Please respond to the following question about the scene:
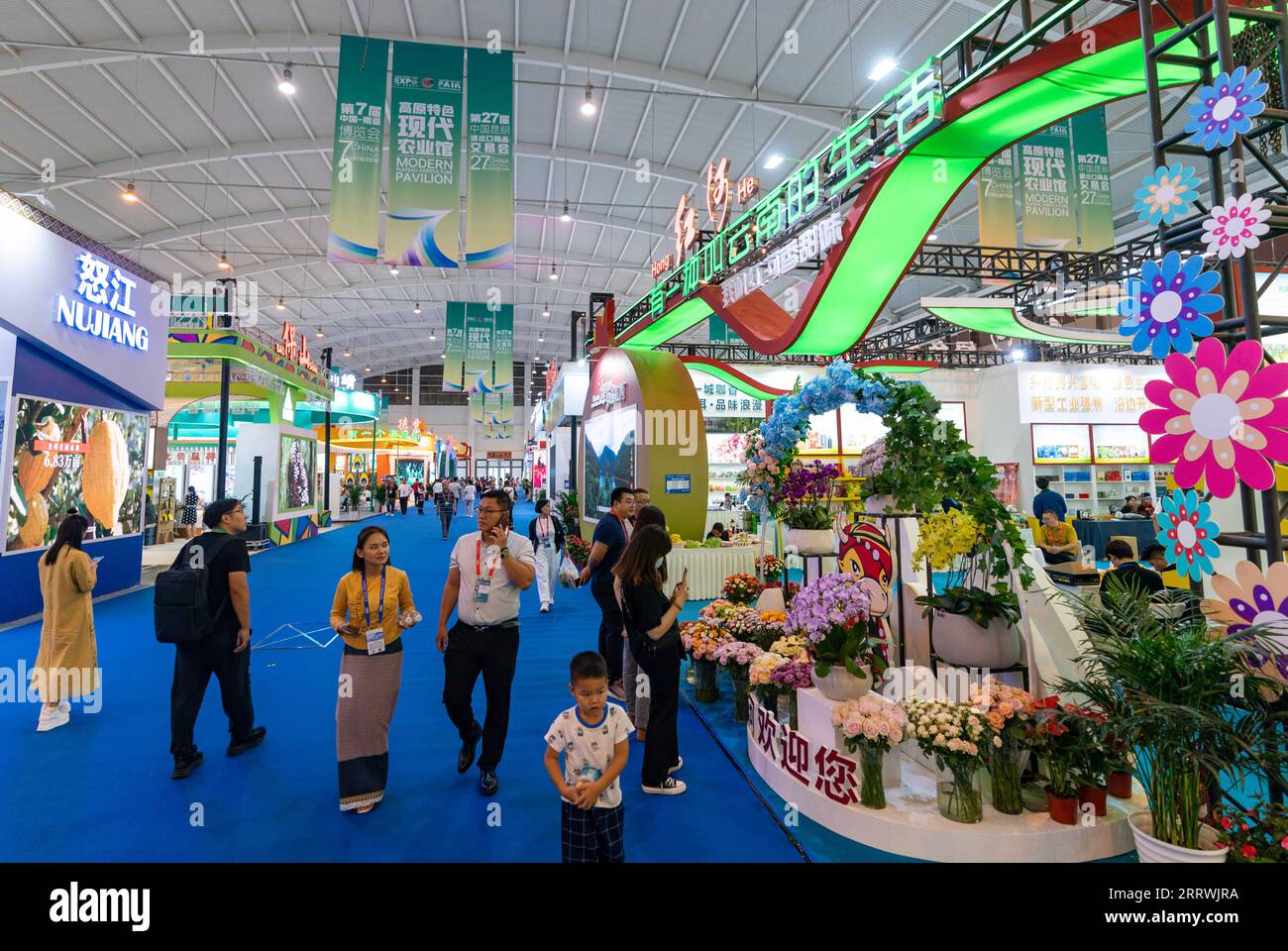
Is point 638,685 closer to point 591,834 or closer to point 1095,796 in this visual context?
point 591,834

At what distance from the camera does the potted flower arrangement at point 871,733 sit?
95.4 inches

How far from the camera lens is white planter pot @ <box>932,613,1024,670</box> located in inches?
111

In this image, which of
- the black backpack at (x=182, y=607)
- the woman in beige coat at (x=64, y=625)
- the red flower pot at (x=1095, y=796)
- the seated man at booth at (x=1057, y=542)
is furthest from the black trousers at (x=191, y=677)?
the seated man at booth at (x=1057, y=542)

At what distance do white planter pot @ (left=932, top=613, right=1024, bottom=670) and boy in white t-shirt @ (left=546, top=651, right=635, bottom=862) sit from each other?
176cm

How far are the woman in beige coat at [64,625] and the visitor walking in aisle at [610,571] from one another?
9.38ft

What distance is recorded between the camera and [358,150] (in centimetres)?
712

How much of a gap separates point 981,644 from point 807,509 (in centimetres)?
160

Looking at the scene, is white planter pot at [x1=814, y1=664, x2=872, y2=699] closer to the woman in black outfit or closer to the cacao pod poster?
the woman in black outfit

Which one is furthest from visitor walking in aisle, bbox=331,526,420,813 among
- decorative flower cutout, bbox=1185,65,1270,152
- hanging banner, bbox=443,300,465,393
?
hanging banner, bbox=443,300,465,393

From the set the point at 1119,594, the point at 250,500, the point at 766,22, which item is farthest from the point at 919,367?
the point at 250,500

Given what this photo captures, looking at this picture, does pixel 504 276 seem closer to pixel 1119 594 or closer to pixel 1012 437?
pixel 1012 437

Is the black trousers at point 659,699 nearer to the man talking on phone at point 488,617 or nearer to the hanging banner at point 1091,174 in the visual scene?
the man talking on phone at point 488,617

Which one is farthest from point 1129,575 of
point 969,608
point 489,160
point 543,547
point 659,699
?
point 489,160

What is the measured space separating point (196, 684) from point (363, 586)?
1182 mm
